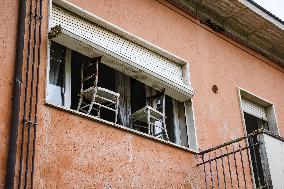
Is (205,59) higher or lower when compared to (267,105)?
higher

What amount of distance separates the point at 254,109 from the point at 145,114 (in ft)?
11.1

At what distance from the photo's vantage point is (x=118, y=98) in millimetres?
7000

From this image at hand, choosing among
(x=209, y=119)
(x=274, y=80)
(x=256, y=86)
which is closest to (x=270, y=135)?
(x=209, y=119)

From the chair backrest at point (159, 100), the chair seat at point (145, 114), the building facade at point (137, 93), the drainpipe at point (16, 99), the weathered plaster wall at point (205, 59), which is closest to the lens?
the drainpipe at point (16, 99)

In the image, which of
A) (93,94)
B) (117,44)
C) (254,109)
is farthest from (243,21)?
(93,94)

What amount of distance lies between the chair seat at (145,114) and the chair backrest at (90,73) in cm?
83

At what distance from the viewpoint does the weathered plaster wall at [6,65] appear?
5.15 metres

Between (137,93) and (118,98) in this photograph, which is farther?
(137,93)

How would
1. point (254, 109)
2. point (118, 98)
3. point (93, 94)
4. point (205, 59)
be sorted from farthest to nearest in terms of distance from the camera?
point (254, 109), point (205, 59), point (118, 98), point (93, 94)

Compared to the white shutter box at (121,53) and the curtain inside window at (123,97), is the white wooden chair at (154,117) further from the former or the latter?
the white shutter box at (121,53)

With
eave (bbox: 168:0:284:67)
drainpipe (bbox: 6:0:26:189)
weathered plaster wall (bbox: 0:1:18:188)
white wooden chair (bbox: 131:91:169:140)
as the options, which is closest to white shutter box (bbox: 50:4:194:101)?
white wooden chair (bbox: 131:91:169:140)

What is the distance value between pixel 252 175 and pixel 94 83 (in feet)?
11.3

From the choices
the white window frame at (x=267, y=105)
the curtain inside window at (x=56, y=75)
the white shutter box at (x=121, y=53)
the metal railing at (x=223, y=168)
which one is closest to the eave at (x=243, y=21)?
the white window frame at (x=267, y=105)

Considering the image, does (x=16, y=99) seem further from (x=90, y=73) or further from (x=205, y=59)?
(x=205, y=59)
